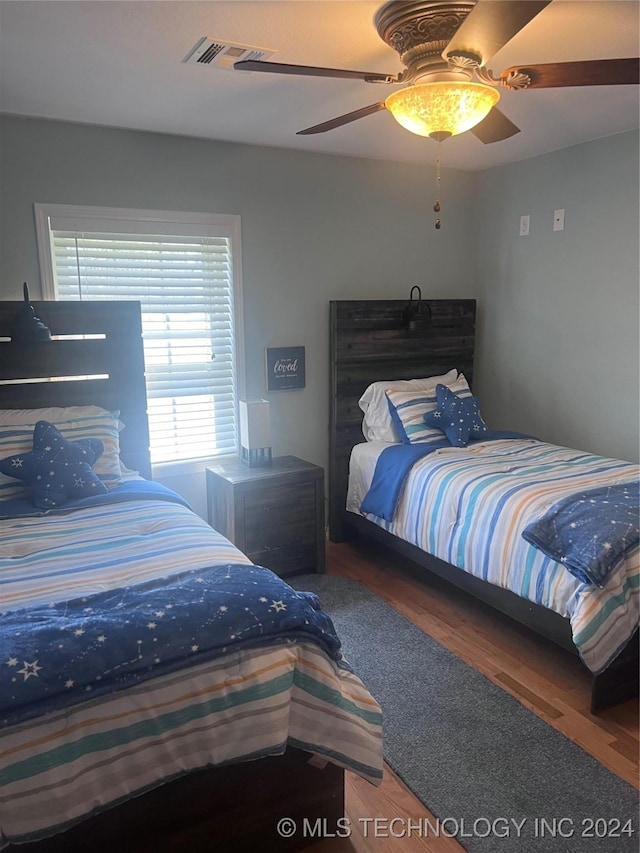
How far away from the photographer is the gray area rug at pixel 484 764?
5.82 ft

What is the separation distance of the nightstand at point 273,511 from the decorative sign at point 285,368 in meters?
0.51

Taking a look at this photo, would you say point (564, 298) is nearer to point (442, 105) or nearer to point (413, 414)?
point (413, 414)

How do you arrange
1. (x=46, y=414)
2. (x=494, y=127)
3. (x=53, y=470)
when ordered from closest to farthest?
(x=494, y=127), (x=53, y=470), (x=46, y=414)

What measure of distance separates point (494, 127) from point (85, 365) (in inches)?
87.7

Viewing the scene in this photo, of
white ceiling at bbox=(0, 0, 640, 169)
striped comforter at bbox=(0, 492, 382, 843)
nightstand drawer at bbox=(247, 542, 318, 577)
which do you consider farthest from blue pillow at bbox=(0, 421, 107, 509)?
white ceiling at bbox=(0, 0, 640, 169)

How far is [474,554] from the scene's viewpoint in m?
2.77

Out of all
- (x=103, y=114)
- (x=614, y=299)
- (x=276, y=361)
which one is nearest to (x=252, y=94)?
(x=103, y=114)

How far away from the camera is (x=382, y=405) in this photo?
3781 millimetres

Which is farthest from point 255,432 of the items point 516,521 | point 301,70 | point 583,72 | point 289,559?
point 583,72

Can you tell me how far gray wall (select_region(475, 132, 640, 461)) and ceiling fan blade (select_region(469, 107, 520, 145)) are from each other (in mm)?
1338

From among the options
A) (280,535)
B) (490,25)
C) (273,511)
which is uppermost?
(490,25)

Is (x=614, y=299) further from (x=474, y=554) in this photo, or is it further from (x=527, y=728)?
(x=527, y=728)

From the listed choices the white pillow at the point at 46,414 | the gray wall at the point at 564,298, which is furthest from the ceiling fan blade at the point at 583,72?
the white pillow at the point at 46,414

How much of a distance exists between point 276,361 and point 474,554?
5.54 ft
